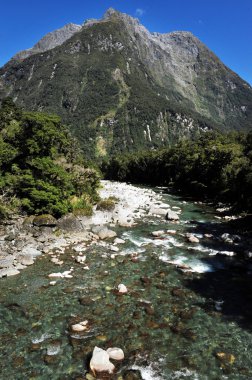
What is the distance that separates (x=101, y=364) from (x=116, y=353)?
1011 mm

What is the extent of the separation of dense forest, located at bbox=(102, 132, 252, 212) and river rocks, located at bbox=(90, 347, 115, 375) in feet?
96.1

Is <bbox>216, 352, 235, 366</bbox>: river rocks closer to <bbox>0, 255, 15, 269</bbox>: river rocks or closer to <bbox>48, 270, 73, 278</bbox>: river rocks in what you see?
<bbox>48, 270, 73, 278</bbox>: river rocks

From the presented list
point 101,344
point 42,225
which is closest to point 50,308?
point 101,344

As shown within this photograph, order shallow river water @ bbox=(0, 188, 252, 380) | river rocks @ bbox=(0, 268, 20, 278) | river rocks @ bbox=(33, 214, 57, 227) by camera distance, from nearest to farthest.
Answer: shallow river water @ bbox=(0, 188, 252, 380)
river rocks @ bbox=(0, 268, 20, 278)
river rocks @ bbox=(33, 214, 57, 227)

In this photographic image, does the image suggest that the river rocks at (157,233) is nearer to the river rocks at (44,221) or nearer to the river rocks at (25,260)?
the river rocks at (44,221)

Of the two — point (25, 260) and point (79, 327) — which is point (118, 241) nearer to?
point (25, 260)

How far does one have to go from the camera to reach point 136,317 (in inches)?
680

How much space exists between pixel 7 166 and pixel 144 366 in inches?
1282

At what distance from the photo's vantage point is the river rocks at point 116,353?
45.6 ft

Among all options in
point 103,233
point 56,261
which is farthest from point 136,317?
point 103,233

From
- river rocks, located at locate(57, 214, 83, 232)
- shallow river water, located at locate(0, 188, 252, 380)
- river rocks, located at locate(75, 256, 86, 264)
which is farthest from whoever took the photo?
river rocks, located at locate(57, 214, 83, 232)

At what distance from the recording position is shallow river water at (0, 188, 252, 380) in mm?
13547

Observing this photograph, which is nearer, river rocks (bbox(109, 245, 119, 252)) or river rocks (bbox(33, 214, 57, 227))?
river rocks (bbox(109, 245, 119, 252))

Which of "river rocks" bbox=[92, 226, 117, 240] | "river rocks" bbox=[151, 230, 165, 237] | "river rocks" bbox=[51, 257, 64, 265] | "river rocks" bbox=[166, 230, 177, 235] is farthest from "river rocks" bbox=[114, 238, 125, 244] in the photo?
"river rocks" bbox=[51, 257, 64, 265]
